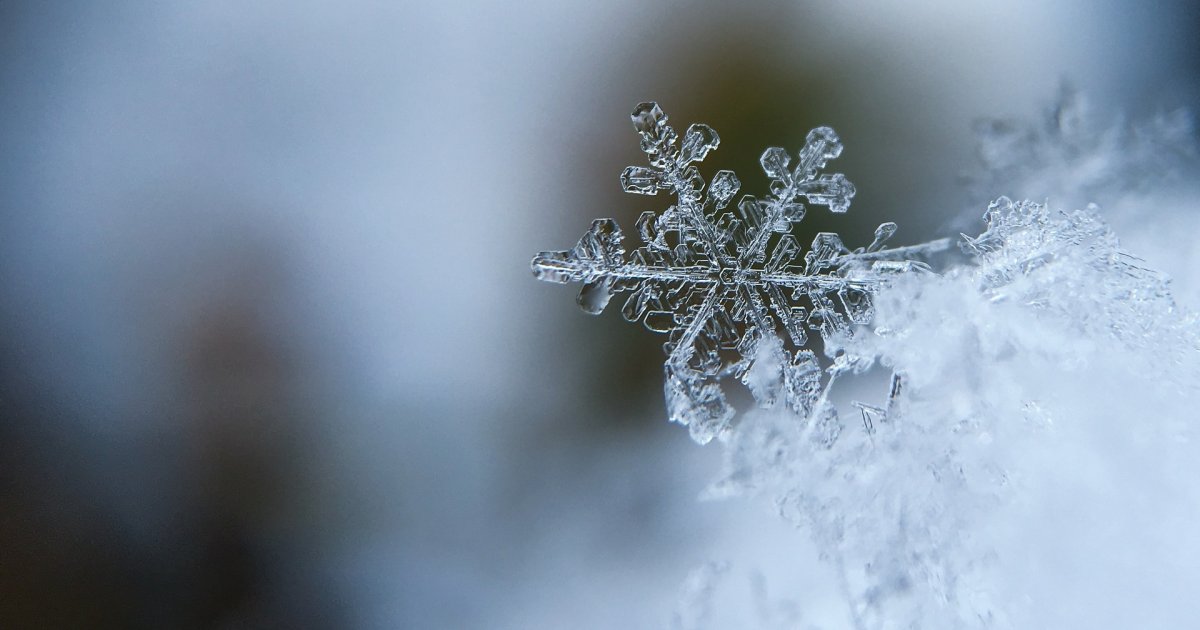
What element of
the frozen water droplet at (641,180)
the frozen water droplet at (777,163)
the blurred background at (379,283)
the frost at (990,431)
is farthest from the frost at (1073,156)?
the frozen water droplet at (641,180)

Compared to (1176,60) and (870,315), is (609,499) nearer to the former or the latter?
(870,315)

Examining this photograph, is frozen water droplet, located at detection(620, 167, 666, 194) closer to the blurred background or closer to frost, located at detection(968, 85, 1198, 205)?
the blurred background

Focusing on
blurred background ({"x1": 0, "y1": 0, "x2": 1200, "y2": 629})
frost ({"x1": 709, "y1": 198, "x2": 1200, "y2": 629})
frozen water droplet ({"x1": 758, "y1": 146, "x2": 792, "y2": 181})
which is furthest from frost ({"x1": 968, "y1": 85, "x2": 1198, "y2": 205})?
frozen water droplet ({"x1": 758, "y1": 146, "x2": 792, "y2": 181})

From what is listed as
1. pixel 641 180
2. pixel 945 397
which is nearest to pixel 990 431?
pixel 945 397

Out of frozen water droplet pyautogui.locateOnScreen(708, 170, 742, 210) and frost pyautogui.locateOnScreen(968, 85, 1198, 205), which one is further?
frost pyautogui.locateOnScreen(968, 85, 1198, 205)

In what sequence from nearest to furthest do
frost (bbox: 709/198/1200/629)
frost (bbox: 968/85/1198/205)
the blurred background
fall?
frost (bbox: 709/198/1200/629)
the blurred background
frost (bbox: 968/85/1198/205)

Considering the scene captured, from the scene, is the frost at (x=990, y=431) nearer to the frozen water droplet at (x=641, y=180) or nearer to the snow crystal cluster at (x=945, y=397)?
the snow crystal cluster at (x=945, y=397)
